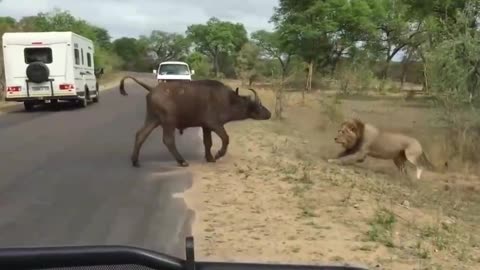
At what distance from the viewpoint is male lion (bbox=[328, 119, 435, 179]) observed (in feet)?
44.1

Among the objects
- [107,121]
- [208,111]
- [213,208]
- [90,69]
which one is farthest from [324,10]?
[213,208]

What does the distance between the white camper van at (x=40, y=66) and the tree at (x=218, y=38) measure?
85.0 metres

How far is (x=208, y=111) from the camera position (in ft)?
39.9

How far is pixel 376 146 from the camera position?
13.5 meters

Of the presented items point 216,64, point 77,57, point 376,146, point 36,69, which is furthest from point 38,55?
point 216,64

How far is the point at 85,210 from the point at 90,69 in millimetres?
21926

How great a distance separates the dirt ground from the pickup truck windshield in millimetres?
21373

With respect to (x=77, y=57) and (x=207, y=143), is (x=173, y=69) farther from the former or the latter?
(x=207, y=143)

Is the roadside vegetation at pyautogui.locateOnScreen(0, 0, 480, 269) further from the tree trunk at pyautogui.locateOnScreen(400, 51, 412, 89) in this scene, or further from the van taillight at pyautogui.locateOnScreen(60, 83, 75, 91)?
the tree trunk at pyautogui.locateOnScreen(400, 51, 412, 89)

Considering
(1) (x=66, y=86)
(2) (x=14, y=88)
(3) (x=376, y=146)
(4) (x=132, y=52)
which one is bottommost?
(4) (x=132, y=52)

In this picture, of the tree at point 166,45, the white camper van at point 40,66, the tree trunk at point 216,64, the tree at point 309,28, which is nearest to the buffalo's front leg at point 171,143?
the white camper van at point 40,66

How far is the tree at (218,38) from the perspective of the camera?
11488cm

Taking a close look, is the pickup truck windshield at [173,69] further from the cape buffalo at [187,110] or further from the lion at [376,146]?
the cape buffalo at [187,110]

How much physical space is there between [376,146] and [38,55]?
15.5m
